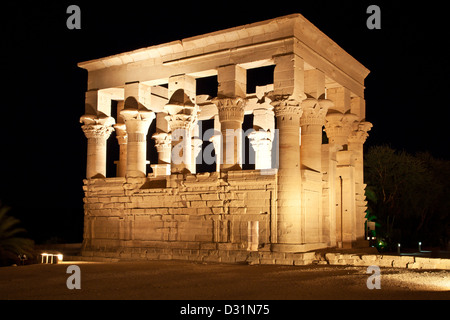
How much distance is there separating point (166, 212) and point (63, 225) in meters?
34.2

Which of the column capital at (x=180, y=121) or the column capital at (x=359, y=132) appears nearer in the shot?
the column capital at (x=180, y=121)

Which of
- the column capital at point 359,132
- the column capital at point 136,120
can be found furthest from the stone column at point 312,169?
the column capital at point 136,120

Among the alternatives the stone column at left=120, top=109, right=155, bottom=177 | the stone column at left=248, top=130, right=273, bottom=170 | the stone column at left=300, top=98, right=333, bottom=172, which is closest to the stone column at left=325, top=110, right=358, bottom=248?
the stone column at left=300, top=98, right=333, bottom=172

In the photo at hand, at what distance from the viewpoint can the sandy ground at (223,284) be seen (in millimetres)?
10984

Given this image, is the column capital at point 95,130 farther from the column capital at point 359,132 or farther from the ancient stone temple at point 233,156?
the column capital at point 359,132

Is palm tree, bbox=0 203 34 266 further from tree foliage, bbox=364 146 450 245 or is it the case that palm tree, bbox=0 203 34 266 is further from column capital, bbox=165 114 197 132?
tree foliage, bbox=364 146 450 245

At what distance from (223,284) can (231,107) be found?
30.8 ft

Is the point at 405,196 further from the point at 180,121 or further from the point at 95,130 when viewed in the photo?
the point at 95,130

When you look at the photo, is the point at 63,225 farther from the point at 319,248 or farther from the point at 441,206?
the point at 319,248

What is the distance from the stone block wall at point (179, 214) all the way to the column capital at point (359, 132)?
681 cm

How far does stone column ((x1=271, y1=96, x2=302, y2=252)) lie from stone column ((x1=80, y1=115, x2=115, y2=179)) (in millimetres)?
8799

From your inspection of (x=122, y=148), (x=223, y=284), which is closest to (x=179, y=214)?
(x=122, y=148)

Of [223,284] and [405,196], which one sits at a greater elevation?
[405,196]

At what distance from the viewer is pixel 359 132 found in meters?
24.9
